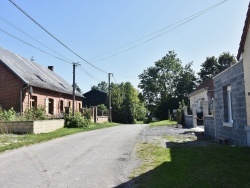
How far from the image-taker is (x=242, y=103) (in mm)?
10961

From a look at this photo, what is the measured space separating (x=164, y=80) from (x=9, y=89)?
48.9m

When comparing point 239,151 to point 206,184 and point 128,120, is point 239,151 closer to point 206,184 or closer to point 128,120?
point 206,184

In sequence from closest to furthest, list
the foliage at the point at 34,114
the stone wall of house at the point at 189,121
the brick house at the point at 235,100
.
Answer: the brick house at the point at 235,100, the foliage at the point at 34,114, the stone wall of house at the point at 189,121

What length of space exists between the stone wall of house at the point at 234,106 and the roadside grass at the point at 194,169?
59.2 inches

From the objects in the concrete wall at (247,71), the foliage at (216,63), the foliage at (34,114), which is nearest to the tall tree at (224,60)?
the foliage at (216,63)

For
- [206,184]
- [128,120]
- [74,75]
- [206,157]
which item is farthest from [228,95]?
[128,120]

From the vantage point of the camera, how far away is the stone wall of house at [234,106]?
11.0 metres

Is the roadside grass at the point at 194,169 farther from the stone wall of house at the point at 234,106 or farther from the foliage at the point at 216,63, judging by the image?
the foliage at the point at 216,63

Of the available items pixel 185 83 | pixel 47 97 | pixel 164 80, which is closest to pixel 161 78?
pixel 164 80

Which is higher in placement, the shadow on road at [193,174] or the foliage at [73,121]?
the foliage at [73,121]

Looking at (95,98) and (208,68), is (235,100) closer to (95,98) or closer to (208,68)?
(95,98)

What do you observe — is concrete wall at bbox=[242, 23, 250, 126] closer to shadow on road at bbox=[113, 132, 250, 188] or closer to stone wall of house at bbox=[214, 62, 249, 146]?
stone wall of house at bbox=[214, 62, 249, 146]

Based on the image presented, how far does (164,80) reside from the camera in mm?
71812

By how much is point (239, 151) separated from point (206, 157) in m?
1.25
